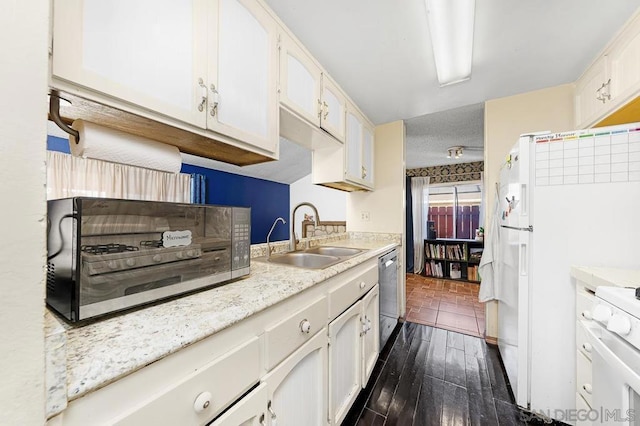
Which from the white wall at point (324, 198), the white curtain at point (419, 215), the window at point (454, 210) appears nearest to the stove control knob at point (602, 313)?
the white wall at point (324, 198)

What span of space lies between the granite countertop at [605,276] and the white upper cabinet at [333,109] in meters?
1.62

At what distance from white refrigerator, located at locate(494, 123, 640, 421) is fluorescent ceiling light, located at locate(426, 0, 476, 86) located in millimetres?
654

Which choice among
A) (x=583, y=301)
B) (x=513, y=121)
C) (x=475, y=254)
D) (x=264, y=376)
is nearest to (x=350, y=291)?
(x=264, y=376)

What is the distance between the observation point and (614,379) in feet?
2.53

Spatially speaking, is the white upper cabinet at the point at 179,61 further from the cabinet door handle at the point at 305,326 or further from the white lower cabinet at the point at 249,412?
the white lower cabinet at the point at 249,412

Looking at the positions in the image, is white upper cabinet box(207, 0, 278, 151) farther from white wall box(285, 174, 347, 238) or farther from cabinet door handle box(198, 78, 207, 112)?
white wall box(285, 174, 347, 238)

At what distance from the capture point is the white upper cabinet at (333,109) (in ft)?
5.58

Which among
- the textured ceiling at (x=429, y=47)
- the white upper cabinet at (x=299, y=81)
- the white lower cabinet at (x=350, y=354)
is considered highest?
the textured ceiling at (x=429, y=47)

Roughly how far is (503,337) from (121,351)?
2311 millimetres

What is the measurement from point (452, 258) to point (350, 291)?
386 centimetres

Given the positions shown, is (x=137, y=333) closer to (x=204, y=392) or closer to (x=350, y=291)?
(x=204, y=392)

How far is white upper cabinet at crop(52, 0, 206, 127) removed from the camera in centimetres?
63

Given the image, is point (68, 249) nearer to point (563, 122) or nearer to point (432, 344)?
point (432, 344)

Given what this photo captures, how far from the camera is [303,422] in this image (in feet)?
3.12
